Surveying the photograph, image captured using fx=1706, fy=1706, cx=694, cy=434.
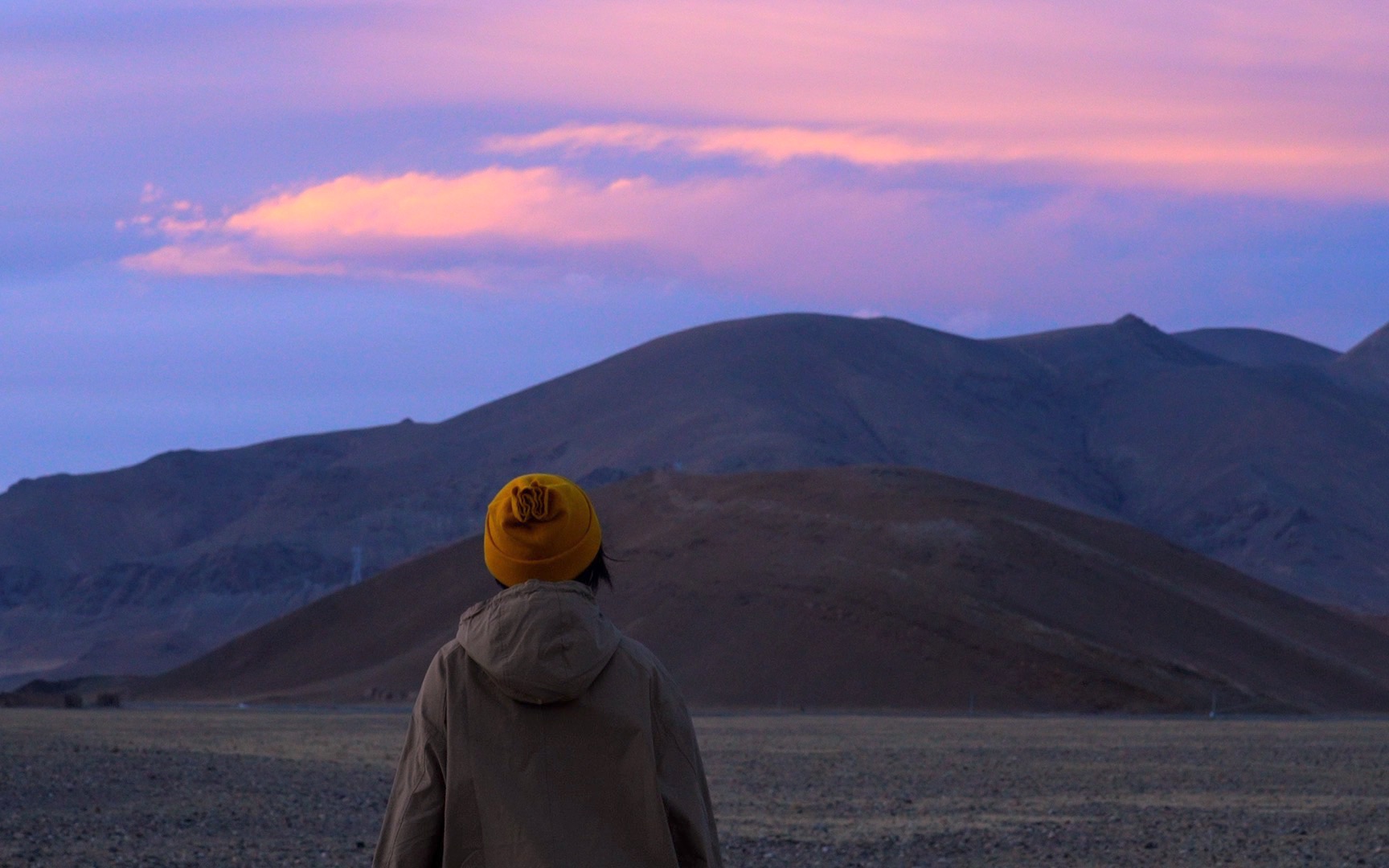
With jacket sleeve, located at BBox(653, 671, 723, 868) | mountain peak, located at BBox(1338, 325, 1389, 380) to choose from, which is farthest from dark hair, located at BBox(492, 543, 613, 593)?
mountain peak, located at BBox(1338, 325, 1389, 380)

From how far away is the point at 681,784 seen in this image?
3.86 metres

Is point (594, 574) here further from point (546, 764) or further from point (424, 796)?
point (424, 796)

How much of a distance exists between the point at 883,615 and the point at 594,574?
5600cm

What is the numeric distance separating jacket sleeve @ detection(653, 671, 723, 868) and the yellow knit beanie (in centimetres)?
34

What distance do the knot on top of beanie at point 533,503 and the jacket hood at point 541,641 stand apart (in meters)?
0.17

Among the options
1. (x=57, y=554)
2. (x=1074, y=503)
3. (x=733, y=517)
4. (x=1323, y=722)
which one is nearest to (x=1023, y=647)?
(x=1323, y=722)

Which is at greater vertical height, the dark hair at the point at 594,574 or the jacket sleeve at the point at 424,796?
the dark hair at the point at 594,574

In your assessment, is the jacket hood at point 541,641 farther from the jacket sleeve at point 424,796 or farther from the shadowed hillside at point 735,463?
the shadowed hillside at point 735,463

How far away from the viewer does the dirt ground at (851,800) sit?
13641mm

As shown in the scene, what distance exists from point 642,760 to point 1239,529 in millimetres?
124052

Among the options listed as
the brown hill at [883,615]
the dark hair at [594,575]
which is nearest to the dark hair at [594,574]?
the dark hair at [594,575]

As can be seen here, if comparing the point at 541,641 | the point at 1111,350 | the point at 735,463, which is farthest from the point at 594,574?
the point at 1111,350

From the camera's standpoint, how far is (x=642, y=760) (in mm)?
3811

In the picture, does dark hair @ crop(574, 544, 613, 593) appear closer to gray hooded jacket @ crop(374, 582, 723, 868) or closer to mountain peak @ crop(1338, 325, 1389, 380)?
gray hooded jacket @ crop(374, 582, 723, 868)
